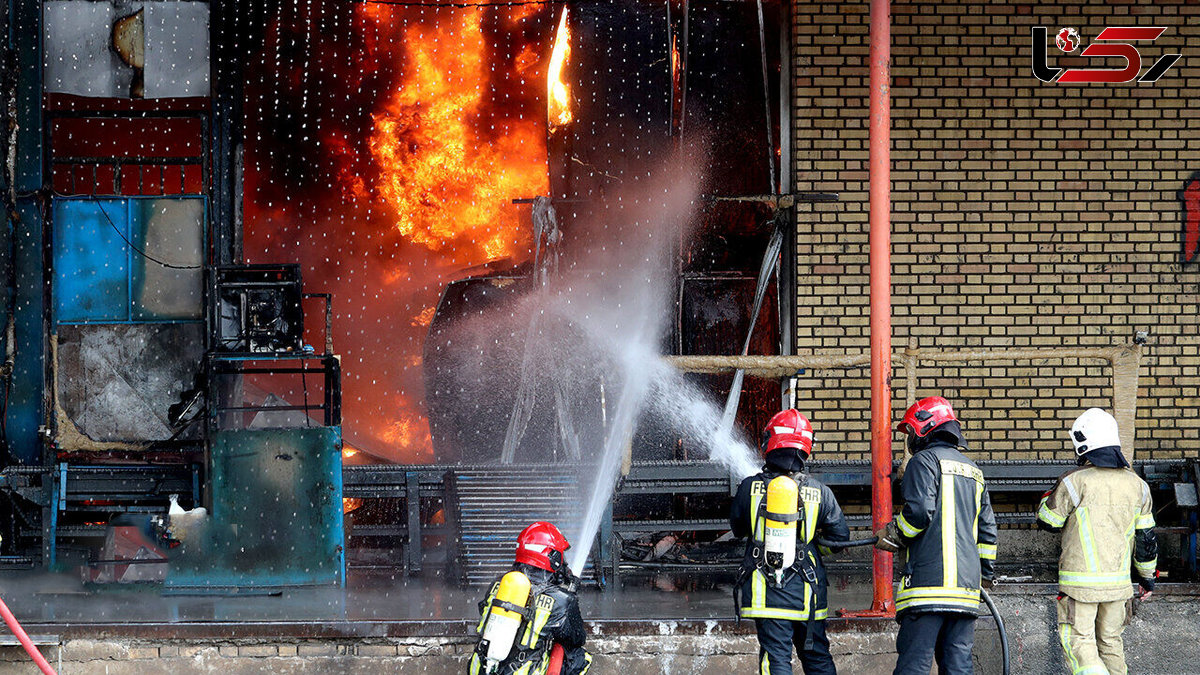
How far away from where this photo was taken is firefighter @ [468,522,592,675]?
5.05 meters

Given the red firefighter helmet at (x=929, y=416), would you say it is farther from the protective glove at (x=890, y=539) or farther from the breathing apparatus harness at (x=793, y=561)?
the breathing apparatus harness at (x=793, y=561)

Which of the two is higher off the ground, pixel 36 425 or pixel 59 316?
pixel 59 316

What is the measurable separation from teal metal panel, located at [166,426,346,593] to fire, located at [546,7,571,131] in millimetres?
3942

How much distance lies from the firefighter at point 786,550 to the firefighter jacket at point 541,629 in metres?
1.03

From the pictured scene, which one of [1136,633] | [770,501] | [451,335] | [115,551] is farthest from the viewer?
[451,335]

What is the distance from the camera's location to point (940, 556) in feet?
18.8

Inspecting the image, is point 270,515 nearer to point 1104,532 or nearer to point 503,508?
point 503,508

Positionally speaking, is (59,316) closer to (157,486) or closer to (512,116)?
(157,486)

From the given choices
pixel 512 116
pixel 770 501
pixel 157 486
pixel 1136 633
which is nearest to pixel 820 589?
pixel 770 501

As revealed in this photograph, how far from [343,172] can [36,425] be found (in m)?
5.11

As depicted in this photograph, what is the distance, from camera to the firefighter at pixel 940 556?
5.71m

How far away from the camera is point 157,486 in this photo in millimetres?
8766

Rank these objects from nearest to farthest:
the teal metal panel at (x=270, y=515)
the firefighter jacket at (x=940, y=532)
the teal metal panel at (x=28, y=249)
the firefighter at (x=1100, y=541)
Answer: the firefighter jacket at (x=940, y=532) < the firefighter at (x=1100, y=541) < the teal metal panel at (x=270, y=515) < the teal metal panel at (x=28, y=249)

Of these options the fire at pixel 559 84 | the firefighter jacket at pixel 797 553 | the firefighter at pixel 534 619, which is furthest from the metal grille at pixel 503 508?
the fire at pixel 559 84
